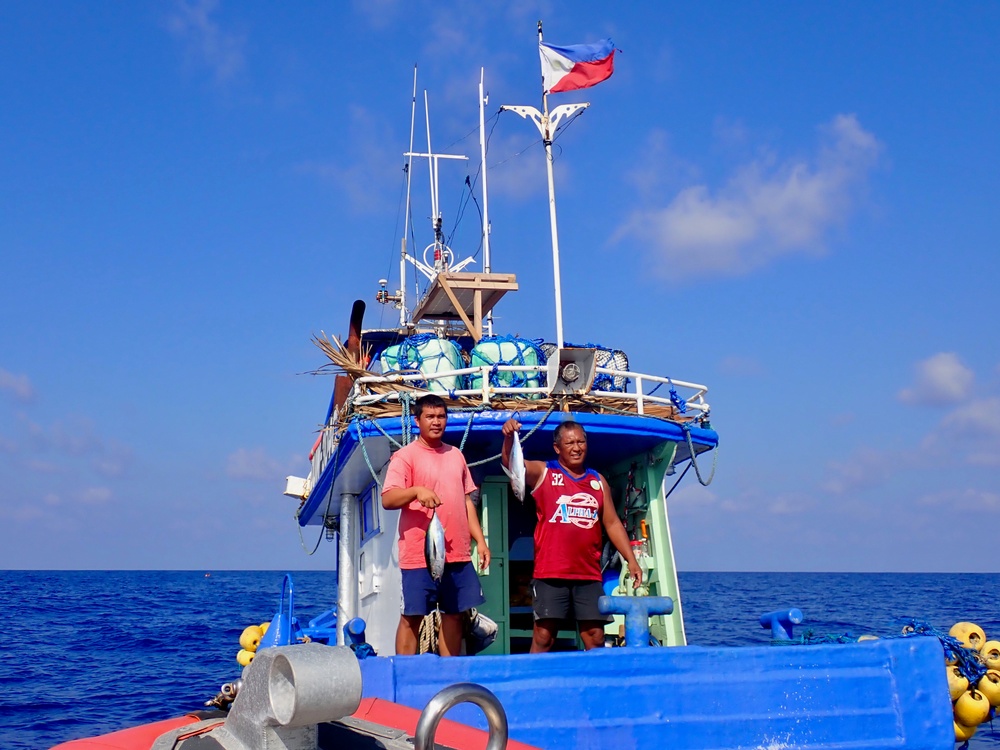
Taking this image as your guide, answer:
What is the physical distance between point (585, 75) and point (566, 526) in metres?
4.63

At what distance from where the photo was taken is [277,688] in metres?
3.23

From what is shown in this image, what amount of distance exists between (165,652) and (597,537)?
18.3 m

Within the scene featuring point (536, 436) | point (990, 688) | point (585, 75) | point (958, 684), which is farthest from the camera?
point (990, 688)

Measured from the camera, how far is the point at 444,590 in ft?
19.6

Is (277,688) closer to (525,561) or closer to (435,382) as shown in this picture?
(435,382)

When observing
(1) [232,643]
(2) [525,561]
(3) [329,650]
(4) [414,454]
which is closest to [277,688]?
(3) [329,650]

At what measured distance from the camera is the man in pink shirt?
230 inches

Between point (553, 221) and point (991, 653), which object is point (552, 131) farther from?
point (991, 653)

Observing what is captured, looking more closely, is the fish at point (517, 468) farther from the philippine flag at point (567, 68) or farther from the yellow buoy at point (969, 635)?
the yellow buoy at point (969, 635)

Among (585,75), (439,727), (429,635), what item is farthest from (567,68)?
(439,727)

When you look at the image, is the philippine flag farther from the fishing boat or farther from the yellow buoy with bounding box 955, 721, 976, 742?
the yellow buoy with bounding box 955, 721, 976, 742

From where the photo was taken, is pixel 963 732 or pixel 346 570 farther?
pixel 346 570

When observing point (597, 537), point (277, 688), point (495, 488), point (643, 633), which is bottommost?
point (277, 688)

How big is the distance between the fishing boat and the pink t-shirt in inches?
22.5
